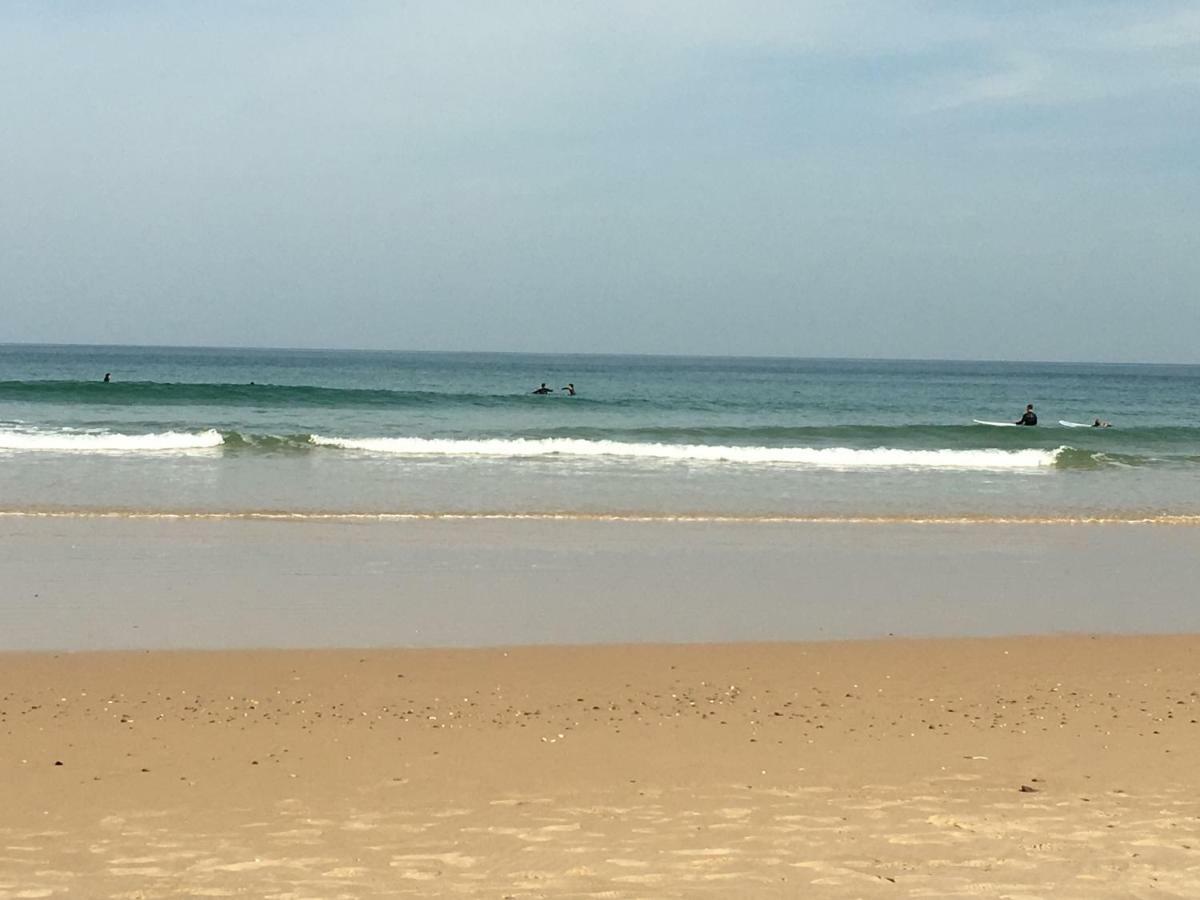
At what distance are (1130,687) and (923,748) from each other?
2.03 m

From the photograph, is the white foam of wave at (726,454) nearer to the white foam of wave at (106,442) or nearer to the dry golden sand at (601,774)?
the white foam of wave at (106,442)

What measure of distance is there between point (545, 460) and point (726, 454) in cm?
418

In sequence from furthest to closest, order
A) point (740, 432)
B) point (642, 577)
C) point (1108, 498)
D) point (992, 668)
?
point (740, 432) < point (1108, 498) < point (642, 577) < point (992, 668)

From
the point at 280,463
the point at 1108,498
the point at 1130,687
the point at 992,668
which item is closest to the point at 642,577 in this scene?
the point at 992,668

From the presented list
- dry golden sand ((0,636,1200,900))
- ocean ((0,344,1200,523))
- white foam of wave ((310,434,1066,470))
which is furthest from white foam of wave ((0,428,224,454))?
dry golden sand ((0,636,1200,900))

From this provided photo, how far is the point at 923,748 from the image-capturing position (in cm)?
612

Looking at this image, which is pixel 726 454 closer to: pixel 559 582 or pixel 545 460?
pixel 545 460

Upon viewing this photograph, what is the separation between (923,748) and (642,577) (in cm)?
523

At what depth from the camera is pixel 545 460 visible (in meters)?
23.4

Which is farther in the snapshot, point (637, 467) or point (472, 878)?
point (637, 467)

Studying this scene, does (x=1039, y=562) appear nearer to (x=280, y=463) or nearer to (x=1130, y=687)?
(x=1130, y=687)

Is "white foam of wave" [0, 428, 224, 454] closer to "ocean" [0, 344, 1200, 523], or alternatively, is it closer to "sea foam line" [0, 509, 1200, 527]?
"ocean" [0, 344, 1200, 523]

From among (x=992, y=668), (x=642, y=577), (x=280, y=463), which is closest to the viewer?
(x=992, y=668)

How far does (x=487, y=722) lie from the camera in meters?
6.48
